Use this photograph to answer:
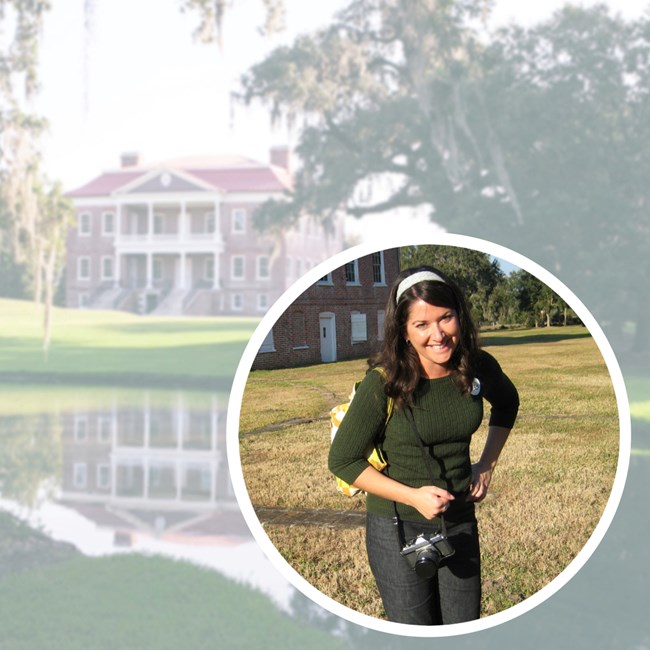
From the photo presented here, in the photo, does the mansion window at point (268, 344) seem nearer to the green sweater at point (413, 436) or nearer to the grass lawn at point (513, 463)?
the grass lawn at point (513, 463)

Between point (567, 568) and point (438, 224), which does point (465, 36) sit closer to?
point (438, 224)

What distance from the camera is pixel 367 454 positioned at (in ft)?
7.29

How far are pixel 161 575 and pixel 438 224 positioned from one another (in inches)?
466

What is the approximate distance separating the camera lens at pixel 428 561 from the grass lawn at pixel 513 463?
1.22ft

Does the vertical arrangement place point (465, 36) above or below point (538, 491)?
above

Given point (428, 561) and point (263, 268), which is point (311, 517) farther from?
point (263, 268)

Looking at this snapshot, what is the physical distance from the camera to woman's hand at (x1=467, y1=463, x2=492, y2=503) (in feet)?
7.70

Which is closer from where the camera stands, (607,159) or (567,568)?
(567,568)

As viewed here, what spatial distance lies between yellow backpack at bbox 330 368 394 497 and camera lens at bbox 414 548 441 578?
0.71ft

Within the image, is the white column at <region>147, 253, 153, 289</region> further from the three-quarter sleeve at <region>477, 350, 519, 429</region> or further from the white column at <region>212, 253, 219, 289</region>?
the three-quarter sleeve at <region>477, 350, 519, 429</region>

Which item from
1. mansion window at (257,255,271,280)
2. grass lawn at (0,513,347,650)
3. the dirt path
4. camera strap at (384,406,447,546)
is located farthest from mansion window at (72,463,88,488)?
camera strap at (384,406,447,546)

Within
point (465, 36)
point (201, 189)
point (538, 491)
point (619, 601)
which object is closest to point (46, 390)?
point (201, 189)

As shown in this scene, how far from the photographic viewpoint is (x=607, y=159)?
2188cm

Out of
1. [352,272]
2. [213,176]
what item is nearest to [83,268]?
[213,176]
